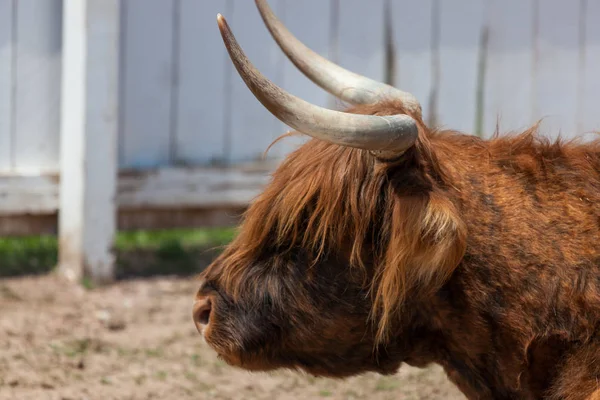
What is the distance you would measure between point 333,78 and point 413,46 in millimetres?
3306

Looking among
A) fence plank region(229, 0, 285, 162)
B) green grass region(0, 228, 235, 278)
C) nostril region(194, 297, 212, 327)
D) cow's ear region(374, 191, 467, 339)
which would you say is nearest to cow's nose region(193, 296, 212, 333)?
nostril region(194, 297, 212, 327)

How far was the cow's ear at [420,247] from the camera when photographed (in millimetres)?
2502

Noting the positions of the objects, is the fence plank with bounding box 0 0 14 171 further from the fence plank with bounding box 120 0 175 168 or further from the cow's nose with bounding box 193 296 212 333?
the cow's nose with bounding box 193 296 212 333

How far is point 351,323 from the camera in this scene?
2.76m

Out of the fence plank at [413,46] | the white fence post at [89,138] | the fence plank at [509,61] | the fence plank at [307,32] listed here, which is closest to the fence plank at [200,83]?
the fence plank at [307,32]

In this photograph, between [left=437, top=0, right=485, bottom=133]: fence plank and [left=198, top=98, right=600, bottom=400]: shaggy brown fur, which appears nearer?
[left=198, top=98, right=600, bottom=400]: shaggy brown fur

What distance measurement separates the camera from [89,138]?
5461mm

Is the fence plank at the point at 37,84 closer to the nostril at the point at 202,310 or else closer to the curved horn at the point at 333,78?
the curved horn at the point at 333,78

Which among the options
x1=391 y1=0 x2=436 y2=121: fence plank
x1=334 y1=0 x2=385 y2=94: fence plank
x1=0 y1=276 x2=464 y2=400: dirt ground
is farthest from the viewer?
x1=391 y1=0 x2=436 y2=121: fence plank

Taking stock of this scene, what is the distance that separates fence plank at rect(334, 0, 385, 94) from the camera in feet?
20.9

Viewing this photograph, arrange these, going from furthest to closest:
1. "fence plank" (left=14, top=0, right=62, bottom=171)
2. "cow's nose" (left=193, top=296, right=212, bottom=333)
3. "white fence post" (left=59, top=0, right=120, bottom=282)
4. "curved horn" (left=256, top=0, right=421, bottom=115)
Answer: "fence plank" (left=14, top=0, right=62, bottom=171) → "white fence post" (left=59, top=0, right=120, bottom=282) → "curved horn" (left=256, top=0, right=421, bottom=115) → "cow's nose" (left=193, top=296, right=212, bottom=333)

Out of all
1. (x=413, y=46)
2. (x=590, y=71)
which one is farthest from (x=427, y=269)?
(x=590, y=71)

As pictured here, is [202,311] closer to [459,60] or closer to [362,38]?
[362,38]

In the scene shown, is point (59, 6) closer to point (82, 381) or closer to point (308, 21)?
point (308, 21)
